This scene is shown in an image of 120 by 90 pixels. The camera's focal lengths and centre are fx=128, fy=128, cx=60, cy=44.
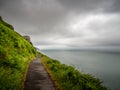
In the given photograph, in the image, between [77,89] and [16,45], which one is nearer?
[77,89]

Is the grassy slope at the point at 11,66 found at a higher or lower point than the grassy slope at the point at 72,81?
higher

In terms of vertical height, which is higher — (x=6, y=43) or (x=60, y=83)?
(x=6, y=43)

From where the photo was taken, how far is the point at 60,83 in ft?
37.4

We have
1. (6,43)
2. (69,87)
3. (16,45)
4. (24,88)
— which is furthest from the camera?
(16,45)

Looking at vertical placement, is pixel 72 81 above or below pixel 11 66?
below

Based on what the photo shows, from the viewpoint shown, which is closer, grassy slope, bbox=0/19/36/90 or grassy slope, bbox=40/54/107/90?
grassy slope, bbox=0/19/36/90

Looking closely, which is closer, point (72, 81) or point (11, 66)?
point (72, 81)

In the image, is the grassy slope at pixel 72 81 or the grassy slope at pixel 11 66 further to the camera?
the grassy slope at pixel 72 81

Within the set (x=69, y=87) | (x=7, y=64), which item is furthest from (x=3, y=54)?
(x=69, y=87)

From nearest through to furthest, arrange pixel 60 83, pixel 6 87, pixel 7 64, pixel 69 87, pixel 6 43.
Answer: pixel 6 87, pixel 69 87, pixel 60 83, pixel 7 64, pixel 6 43

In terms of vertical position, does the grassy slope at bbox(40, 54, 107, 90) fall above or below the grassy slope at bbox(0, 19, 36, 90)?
below

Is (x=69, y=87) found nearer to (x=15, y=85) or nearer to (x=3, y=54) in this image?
(x=15, y=85)

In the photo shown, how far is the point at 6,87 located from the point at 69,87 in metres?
4.83

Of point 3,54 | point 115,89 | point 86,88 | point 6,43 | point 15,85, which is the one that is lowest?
point 115,89
